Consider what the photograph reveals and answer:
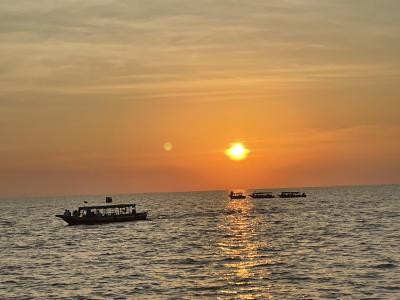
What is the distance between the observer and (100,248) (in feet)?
269

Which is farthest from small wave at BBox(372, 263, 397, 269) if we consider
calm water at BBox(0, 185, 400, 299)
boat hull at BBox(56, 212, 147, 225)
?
boat hull at BBox(56, 212, 147, 225)

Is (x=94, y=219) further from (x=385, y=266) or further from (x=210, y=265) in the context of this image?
(x=385, y=266)

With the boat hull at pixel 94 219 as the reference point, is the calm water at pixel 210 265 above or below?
below

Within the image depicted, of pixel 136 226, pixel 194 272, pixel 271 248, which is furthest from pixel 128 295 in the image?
pixel 136 226

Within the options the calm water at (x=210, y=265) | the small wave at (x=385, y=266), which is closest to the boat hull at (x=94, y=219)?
the calm water at (x=210, y=265)

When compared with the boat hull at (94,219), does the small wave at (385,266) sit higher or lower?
lower

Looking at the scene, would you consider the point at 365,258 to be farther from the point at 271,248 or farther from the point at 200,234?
the point at 200,234

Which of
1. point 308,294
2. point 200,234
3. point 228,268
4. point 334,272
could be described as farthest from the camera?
point 200,234

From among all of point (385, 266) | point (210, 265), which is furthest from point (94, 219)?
point (385, 266)

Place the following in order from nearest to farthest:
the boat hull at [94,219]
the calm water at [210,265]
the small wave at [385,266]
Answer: the calm water at [210,265] → the small wave at [385,266] → the boat hull at [94,219]

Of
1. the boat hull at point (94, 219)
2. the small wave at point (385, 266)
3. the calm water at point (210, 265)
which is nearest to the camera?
the calm water at point (210, 265)

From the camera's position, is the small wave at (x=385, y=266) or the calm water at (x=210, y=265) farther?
the small wave at (x=385, y=266)

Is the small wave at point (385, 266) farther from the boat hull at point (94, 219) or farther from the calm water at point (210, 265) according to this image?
the boat hull at point (94, 219)

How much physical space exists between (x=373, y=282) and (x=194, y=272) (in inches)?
650
